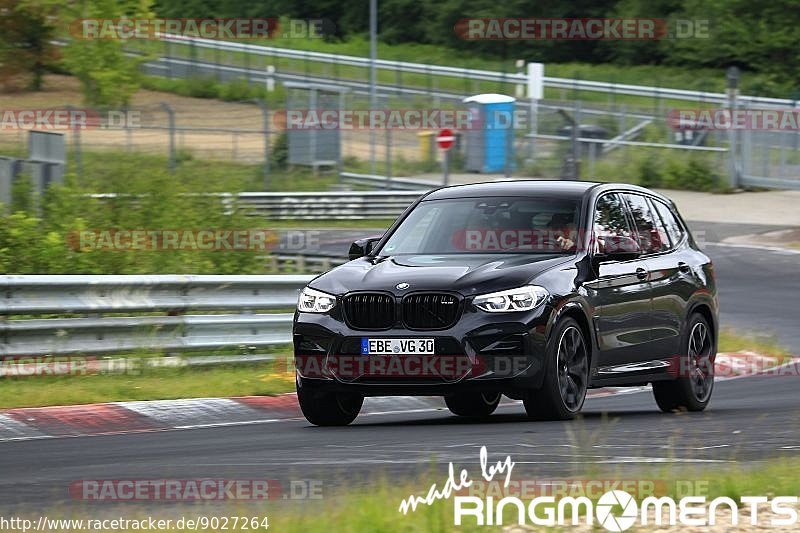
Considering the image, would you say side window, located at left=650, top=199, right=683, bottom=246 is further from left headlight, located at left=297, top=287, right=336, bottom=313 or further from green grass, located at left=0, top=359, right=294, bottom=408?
green grass, located at left=0, top=359, right=294, bottom=408

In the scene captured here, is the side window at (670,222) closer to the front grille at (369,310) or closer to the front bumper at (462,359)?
the front bumper at (462,359)

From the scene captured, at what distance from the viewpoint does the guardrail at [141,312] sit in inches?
527

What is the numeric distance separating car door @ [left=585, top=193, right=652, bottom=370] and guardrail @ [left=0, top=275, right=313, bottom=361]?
4.11 meters

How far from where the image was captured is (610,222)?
12148 millimetres

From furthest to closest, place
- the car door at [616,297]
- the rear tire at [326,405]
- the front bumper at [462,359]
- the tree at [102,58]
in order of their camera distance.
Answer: the tree at [102,58], the car door at [616,297], the rear tire at [326,405], the front bumper at [462,359]

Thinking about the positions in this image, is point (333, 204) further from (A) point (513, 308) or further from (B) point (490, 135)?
(A) point (513, 308)

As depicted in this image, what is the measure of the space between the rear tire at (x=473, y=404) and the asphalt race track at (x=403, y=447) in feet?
0.37

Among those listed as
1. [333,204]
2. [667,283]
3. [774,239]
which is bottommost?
[333,204]

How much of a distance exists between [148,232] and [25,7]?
1670 inches

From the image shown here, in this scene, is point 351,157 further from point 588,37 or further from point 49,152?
point 588,37

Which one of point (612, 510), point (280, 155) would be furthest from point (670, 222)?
point (280, 155)

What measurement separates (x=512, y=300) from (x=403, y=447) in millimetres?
1470

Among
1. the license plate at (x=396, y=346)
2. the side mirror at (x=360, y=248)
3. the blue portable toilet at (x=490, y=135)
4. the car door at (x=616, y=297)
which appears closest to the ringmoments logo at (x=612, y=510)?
the license plate at (x=396, y=346)

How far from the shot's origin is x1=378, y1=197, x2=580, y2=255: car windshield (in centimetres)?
1162
